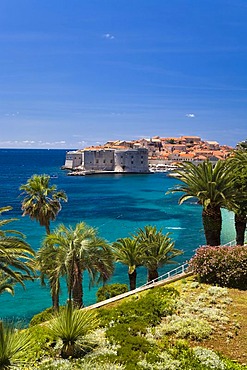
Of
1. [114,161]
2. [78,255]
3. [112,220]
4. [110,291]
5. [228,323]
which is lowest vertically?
[112,220]

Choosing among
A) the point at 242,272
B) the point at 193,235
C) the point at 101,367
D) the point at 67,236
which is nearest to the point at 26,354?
the point at 101,367

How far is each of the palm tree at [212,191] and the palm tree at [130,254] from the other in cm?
386

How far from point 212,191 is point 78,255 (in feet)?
26.4

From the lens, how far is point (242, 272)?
1459 centimetres

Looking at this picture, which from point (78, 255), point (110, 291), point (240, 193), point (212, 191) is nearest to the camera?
point (78, 255)

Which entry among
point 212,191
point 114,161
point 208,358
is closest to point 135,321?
point 208,358

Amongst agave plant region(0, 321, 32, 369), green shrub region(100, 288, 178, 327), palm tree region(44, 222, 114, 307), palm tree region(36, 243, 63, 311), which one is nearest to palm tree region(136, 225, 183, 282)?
palm tree region(44, 222, 114, 307)

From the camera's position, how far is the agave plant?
24.0 ft

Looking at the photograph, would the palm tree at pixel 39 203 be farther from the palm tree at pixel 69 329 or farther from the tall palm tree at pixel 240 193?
the palm tree at pixel 69 329

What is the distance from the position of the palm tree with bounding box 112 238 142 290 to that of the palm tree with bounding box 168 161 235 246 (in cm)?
386

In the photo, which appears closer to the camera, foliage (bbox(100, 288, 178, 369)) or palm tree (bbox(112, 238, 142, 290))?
foliage (bbox(100, 288, 178, 369))

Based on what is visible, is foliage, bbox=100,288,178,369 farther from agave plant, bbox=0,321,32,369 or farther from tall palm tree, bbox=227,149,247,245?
tall palm tree, bbox=227,149,247,245

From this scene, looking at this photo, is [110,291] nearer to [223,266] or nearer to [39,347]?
[223,266]

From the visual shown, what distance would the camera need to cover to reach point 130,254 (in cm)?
2058
